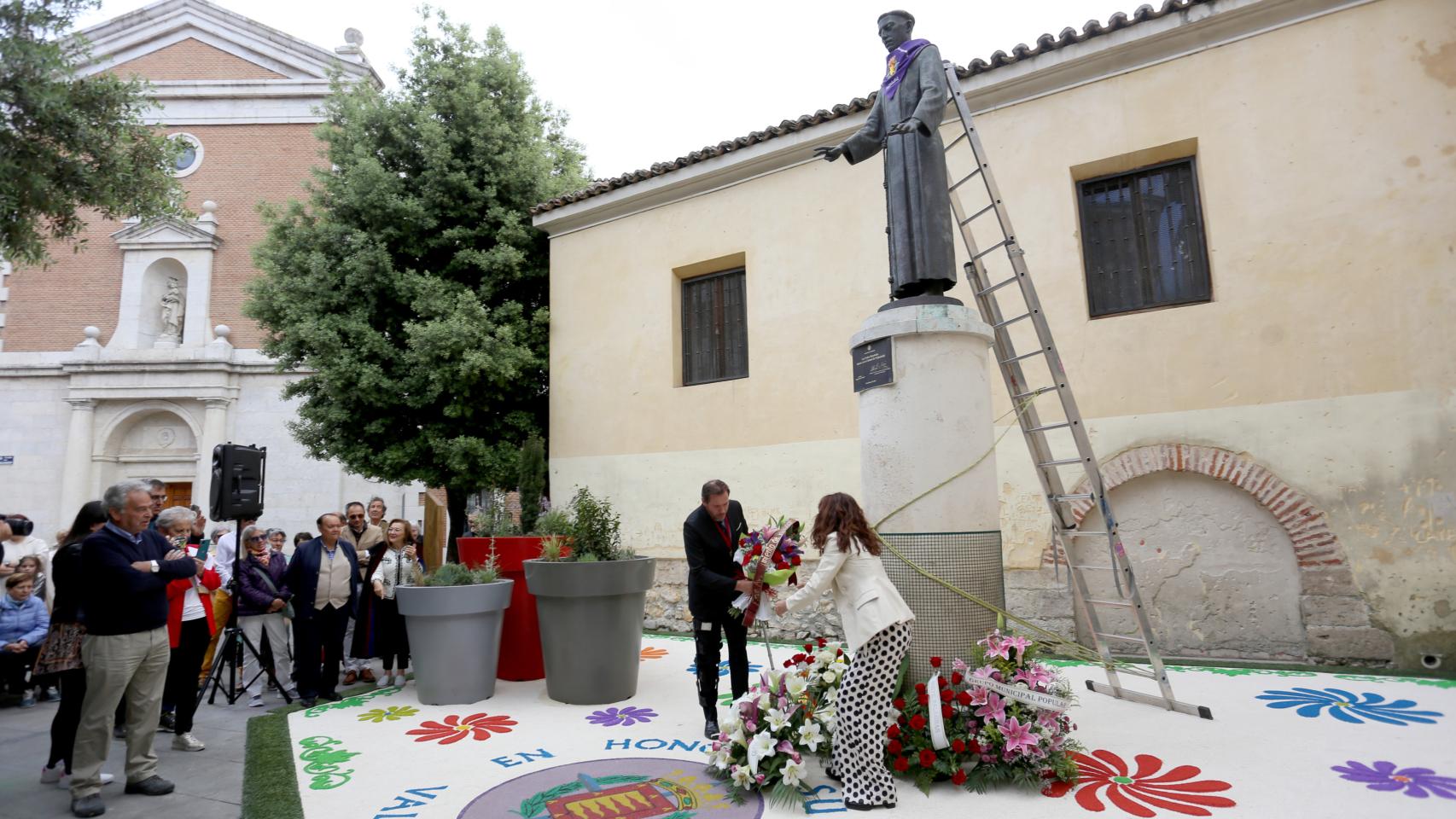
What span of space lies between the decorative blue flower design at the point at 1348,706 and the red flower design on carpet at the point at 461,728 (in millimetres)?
5731

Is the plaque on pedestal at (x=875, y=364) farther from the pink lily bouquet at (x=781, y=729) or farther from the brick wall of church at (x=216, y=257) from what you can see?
the brick wall of church at (x=216, y=257)

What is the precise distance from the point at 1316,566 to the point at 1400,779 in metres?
3.46

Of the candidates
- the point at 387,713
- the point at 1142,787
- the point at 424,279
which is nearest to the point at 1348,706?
the point at 1142,787

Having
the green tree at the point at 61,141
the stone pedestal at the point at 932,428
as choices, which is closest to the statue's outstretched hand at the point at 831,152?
the stone pedestal at the point at 932,428

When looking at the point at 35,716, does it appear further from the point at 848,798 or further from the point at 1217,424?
the point at 1217,424

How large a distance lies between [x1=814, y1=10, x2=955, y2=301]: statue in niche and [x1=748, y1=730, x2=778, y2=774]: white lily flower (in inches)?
116

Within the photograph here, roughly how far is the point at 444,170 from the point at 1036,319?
32.2 feet

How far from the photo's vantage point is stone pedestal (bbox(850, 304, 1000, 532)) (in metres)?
4.93

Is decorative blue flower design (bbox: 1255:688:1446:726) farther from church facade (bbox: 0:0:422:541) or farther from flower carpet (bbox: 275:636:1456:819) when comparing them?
church facade (bbox: 0:0:422:541)

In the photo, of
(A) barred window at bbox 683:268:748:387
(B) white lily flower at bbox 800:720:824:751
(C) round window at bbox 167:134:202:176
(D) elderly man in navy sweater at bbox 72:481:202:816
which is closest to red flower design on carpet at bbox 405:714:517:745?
(D) elderly man in navy sweater at bbox 72:481:202:816

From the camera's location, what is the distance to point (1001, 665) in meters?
4.55

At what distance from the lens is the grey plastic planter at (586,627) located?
662 cm

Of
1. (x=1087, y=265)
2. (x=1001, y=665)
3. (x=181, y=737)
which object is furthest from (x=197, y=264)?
(x=1001, y=665)

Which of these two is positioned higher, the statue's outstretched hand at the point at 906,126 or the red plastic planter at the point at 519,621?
the statue's outstretched hand at the point at 906,126
